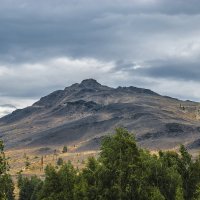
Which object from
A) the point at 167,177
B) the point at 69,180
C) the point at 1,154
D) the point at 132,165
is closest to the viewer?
the point at 1,154

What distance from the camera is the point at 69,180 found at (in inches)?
2970

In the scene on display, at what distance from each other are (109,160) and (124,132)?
3823 millimetres

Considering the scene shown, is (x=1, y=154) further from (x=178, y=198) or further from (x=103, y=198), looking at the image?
(x=178, y=198)

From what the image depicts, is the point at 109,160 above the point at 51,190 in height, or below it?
above

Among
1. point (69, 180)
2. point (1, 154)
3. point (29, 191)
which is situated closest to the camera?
point (1, 154)

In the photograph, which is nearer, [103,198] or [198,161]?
[103,198]

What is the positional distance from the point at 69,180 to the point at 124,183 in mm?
24089

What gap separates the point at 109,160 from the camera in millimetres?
54281

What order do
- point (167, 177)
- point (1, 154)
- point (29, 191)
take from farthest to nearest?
point (29, 191)
point (167, 177)
point (1, 154)

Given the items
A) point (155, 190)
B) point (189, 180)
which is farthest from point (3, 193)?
point (189, 180)

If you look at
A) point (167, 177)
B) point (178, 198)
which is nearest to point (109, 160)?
point (178, 198)

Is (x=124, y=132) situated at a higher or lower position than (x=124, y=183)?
higher

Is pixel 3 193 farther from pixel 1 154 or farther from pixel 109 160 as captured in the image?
pixel 109 160

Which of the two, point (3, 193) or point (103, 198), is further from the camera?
point (103, 198)
